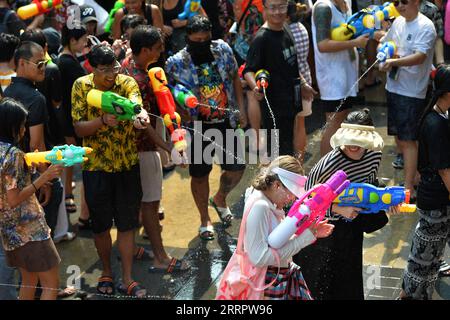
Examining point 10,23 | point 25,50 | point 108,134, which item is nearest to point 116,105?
point 108,134

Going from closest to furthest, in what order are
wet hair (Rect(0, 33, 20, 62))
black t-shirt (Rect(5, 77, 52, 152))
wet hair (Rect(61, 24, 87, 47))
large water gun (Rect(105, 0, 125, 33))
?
black t-shirt (Rect(5, 77, 52, 152)) < wet hair (Rect(0, 33, 20, 62)) < wet hair (Rect(61, 24, 87, 47)) < large water gun (Rect(105, 0, 125, 33))

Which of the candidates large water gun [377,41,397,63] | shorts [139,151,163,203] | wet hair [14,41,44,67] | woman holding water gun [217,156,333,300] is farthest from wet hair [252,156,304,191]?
large water gun [377,41,397,63]

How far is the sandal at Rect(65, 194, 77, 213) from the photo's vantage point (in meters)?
7.94

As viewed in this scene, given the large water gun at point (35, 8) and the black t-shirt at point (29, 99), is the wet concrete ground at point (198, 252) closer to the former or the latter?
the black t-shirt at point (29, 99)

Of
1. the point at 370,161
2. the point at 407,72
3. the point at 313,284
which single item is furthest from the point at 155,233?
the point at 407,72

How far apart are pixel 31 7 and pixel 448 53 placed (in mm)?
4510

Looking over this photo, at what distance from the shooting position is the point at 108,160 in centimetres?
634

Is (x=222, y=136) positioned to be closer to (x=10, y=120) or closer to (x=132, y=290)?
(x=132, y=290)

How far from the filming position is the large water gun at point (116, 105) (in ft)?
19.9

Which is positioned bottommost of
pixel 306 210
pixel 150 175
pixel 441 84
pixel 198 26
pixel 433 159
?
pixel 150 175

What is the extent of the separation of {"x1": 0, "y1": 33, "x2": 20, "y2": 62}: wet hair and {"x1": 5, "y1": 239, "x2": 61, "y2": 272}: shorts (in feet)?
6.59

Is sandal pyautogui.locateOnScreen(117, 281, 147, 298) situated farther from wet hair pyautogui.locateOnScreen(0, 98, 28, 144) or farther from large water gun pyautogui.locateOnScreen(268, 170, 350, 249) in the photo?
large water gun pyautogui.locateOnScreen(268, 170, 350, 249)

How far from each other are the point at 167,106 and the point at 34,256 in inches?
65.4
